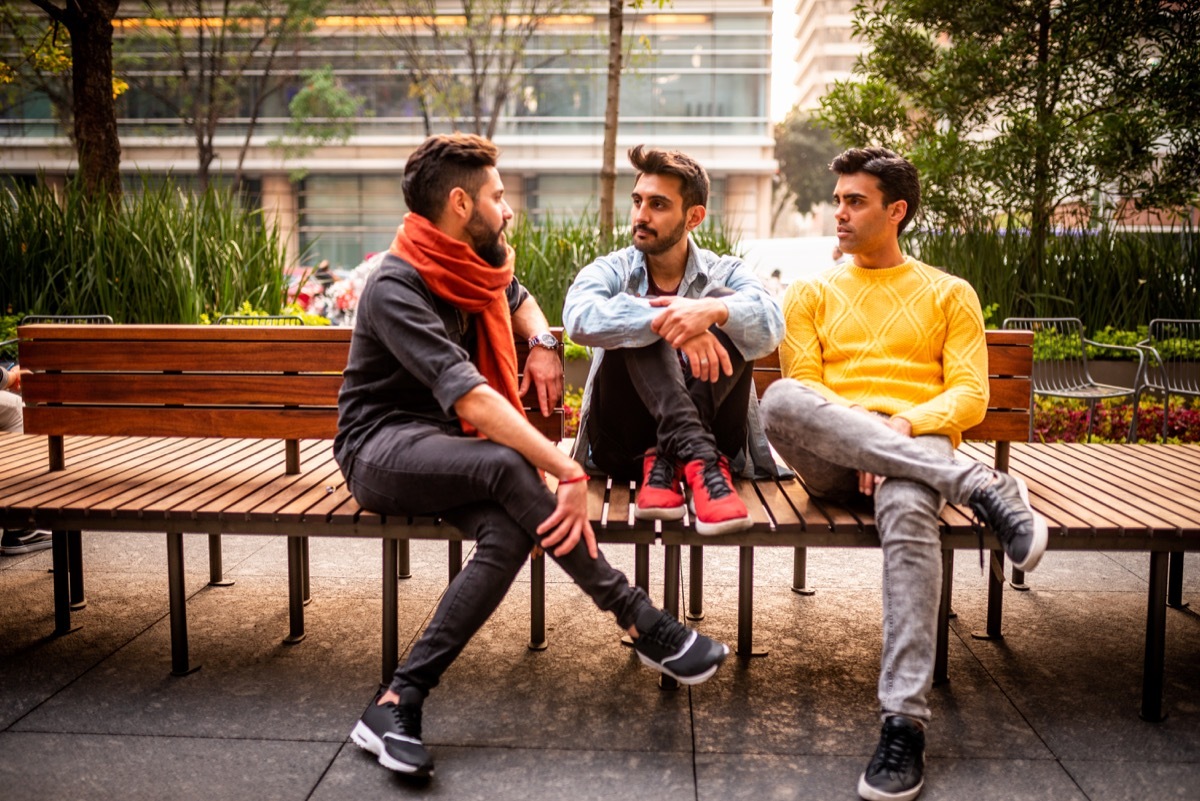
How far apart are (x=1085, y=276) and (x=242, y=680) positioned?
8.30 meters

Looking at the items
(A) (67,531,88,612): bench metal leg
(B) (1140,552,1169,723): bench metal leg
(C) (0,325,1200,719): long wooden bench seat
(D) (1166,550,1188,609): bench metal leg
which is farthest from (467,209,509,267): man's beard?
(D) (1166,550,1188,609): bench metal leg

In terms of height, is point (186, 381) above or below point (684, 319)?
below

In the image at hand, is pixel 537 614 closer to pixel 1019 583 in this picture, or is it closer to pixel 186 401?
pixel 186 401

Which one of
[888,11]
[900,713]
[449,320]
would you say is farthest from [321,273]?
[900,713]

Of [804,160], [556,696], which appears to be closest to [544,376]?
[556,696]

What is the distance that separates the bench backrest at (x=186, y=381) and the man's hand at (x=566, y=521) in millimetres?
976

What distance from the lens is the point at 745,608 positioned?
12.4ft

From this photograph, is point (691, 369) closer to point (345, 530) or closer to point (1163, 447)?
point (345, 530)

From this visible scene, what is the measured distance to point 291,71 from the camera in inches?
1336

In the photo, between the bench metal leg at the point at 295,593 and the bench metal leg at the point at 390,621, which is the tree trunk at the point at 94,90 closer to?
the bench metal leg at the point at 295,593

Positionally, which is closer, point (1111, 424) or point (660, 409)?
point (660, 409)

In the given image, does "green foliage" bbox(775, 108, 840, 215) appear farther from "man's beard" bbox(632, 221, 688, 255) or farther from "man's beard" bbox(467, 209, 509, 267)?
"man's beard" bbox(467, 209, 509, 267)

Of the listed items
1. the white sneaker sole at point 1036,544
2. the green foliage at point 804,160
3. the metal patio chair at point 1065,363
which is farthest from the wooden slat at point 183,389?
the green foliage at point 804,160

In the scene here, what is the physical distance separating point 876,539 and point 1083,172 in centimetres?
754
